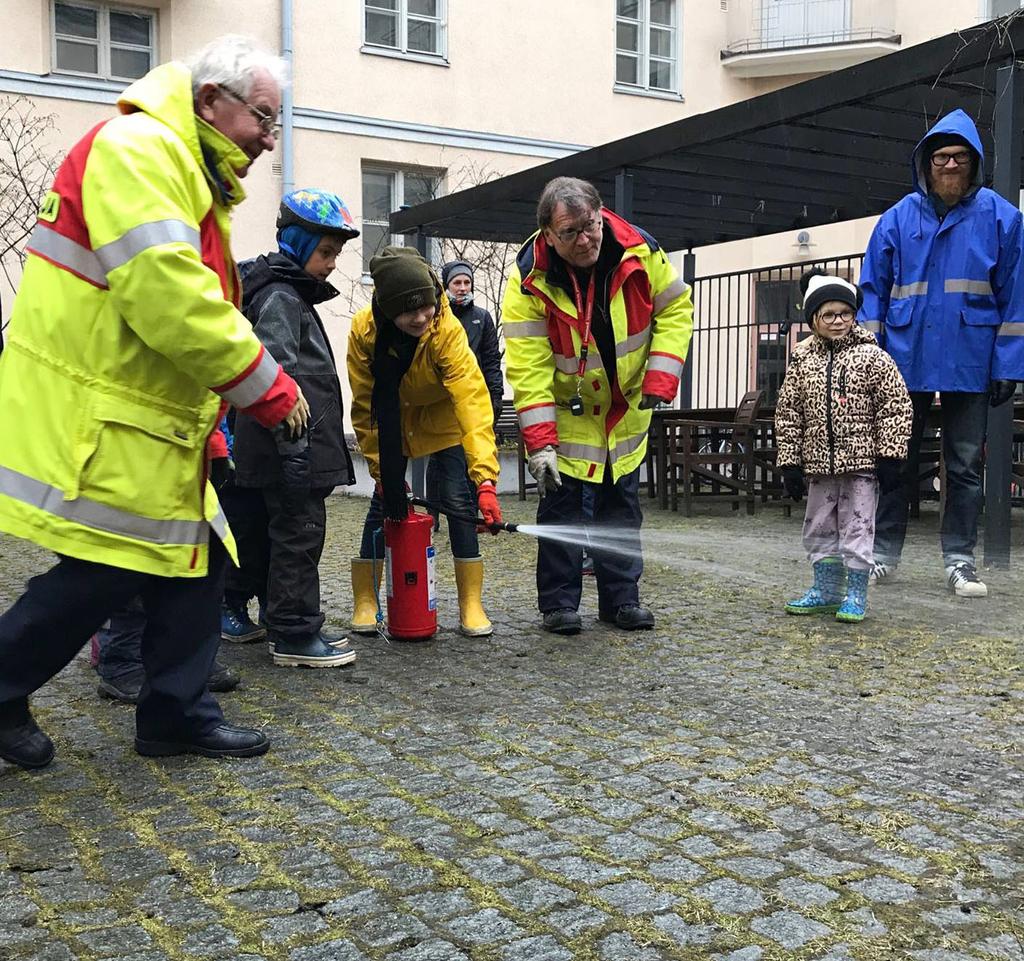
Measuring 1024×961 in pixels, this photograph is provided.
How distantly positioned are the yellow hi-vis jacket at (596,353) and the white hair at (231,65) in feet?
6.60

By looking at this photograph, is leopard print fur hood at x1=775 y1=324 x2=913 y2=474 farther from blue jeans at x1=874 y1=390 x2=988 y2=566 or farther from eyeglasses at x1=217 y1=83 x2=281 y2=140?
eyeglasses at x1=217 y1=83 x2=281 y2=140

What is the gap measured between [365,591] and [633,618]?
1.18 m

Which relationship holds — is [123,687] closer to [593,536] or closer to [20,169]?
[593,536]

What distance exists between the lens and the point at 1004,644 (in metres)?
4.98

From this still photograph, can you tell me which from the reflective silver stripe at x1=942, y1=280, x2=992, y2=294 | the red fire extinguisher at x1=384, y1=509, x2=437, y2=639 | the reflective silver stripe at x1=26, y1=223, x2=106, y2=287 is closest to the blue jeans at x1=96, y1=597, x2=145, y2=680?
the red fire extinguisher at x1=384, y1=509, x2=437, y2=639

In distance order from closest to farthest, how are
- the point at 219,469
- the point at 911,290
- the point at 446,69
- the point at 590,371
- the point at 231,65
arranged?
the point at 231,65 < the point at 219,469 < the point at 590,371 < the point at 911,290 < the point at 446,69

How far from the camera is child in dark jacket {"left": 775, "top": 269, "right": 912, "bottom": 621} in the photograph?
18.1 ft

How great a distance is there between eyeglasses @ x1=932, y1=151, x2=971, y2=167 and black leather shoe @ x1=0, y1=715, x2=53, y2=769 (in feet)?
16.1

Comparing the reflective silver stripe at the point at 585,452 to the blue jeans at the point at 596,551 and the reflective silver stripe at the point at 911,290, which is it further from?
the reflective silver stripe at the point at 911,290

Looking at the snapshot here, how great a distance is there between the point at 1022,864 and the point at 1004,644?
7.96 ft

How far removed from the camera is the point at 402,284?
4801 mm

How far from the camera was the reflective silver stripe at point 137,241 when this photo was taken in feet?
9.80

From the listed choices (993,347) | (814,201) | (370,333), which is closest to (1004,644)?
(993,347)

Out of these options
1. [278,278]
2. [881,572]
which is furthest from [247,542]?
[881,572]
